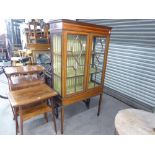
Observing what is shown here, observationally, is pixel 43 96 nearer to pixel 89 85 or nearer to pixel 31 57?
pixel 89 85

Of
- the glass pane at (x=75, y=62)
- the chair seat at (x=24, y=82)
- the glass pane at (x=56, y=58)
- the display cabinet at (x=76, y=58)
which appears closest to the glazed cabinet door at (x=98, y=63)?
the display cabinet at (x=76, y=58)

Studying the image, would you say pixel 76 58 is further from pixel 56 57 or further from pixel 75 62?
pixel 56 57

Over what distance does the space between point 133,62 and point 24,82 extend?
237 centimetres

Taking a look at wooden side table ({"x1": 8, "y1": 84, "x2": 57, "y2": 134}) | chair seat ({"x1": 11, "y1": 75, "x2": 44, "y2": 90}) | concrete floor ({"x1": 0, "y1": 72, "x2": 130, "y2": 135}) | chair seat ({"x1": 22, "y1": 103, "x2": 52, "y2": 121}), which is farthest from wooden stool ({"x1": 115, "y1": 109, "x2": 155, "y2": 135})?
chair seat ({"x1": 11, "y1": 75, "x2": 44, "y2": 90})

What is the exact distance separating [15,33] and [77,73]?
6.99 m

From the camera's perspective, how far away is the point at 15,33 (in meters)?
7.71

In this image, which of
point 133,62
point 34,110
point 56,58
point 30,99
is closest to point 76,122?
point 34,110

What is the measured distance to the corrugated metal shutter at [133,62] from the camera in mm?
2706

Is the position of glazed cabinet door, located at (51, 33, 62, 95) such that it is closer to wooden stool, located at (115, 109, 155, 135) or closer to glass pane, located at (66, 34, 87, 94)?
glass pane, located at (66, 34, 87, 94)

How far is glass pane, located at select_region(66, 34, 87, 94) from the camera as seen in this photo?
2.07 m

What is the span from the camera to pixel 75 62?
88.4 inches

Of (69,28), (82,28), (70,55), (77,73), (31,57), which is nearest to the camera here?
(69,28)

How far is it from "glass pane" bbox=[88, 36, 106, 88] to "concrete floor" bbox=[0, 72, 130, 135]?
28.6 inches
